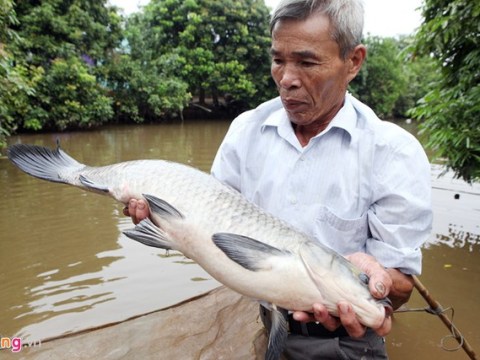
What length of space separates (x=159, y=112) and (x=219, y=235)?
2170 centimetres

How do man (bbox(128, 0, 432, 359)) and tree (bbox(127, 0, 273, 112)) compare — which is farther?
tree (bbox(127, 0, 273, 112))

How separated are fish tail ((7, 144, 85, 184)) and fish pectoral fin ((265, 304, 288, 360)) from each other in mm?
1453

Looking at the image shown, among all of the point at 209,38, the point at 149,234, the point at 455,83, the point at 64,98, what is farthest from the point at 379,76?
the point at 149,234

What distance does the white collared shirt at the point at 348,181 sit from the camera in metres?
1.81

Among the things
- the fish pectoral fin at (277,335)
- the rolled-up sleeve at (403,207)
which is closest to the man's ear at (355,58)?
the rolled-up sleeve at (403,207)

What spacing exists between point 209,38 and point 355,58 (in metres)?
25.7

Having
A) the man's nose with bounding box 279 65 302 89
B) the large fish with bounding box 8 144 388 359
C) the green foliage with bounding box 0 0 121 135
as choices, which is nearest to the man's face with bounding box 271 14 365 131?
the man's nose with bounding box 279 65 302 89

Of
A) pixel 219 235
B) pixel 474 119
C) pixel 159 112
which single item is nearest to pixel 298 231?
pixel 219 235

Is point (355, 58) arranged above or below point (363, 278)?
above

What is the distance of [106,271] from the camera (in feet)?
17.4

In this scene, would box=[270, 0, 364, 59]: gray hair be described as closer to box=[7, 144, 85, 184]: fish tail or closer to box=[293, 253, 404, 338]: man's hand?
box=[293, 253, 404, 338]: man's hand

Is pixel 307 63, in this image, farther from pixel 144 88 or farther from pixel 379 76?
pixel 379 76

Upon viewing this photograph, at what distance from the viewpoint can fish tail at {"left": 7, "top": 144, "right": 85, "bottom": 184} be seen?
246cm

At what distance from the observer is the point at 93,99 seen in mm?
18453
